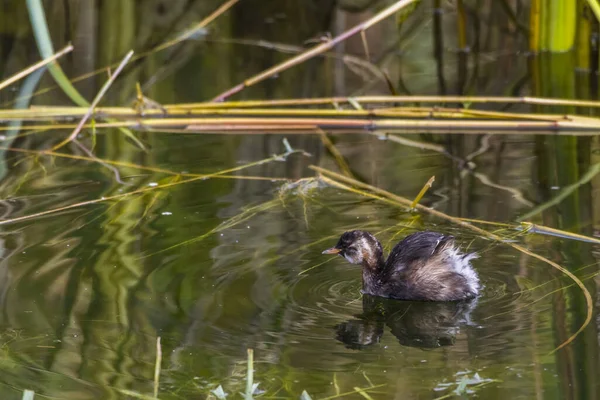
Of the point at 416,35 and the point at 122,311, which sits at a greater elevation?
the point at 416,35

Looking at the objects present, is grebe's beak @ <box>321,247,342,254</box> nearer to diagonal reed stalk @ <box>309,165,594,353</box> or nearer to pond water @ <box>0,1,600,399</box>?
pond water @ <box>0,1,600,399</box>

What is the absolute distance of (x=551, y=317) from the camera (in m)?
3.75

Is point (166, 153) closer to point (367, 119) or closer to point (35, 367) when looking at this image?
point (367, 119)

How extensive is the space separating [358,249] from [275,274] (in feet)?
1.12

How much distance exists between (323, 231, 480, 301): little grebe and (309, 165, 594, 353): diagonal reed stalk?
276mm

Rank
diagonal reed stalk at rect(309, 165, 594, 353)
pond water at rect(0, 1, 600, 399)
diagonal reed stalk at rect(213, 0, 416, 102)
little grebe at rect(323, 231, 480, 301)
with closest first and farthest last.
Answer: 1. pond water at rect(0, 1, 600, 399)
2. diagonal reed stalk at rect(309, 165, 594, 353)
3. little grebe at rect(323, 231, 480, 301)
4. diagonal reed stalk at rect(213, 0, 416, 102)

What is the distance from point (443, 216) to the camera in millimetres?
4809

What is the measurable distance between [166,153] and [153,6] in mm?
5394

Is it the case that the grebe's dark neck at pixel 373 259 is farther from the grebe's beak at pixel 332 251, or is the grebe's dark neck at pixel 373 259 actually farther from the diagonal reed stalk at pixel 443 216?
the diagonal reed stalk at pixel 443 216

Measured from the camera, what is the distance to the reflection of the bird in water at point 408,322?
12.1 feet

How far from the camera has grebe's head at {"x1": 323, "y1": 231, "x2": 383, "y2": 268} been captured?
429 centimetres

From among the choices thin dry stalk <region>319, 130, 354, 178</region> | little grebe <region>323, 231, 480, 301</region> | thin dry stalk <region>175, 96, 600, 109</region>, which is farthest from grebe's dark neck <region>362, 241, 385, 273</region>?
thin dry stalk <region>175, 96, 600, 109</region>

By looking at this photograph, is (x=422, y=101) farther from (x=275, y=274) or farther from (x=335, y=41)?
(x=275, y=274)

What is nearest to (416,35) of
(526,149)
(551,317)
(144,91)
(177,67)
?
(177,67)
